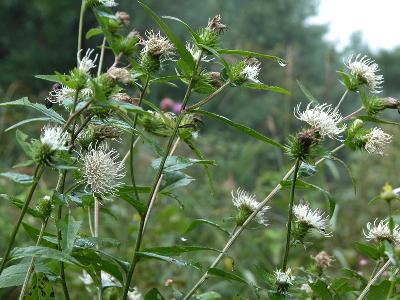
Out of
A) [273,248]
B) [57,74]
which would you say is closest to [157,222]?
[273,248]

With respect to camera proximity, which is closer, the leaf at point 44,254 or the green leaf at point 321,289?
the leaf at point 44,254

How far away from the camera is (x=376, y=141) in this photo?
1.01 m

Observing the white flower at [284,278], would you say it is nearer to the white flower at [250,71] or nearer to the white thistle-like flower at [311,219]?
the white thistle-like flower at [311,219]

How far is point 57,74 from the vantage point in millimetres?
823

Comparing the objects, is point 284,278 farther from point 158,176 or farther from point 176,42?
point 176,42

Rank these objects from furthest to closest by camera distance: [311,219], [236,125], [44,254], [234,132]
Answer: [234,132] < [311,219] < [236,125] < [44,254]

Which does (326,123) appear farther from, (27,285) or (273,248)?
(273,248)

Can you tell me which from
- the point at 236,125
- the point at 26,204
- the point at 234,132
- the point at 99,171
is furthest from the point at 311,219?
the point at 234,132

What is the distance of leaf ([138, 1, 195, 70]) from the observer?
84 centimetres

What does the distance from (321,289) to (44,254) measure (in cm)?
39

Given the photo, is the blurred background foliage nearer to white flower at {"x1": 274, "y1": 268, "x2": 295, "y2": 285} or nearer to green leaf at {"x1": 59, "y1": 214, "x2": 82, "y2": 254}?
white flower at {"x1": 274, "y1": 268, "x2": 295, "y2": 285}

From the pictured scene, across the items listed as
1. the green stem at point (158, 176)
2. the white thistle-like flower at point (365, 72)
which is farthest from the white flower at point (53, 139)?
the white thistle-like flower at point (365, 72)

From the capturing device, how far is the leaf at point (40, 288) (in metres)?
0.90

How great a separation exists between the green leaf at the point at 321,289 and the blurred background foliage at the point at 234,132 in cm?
13
